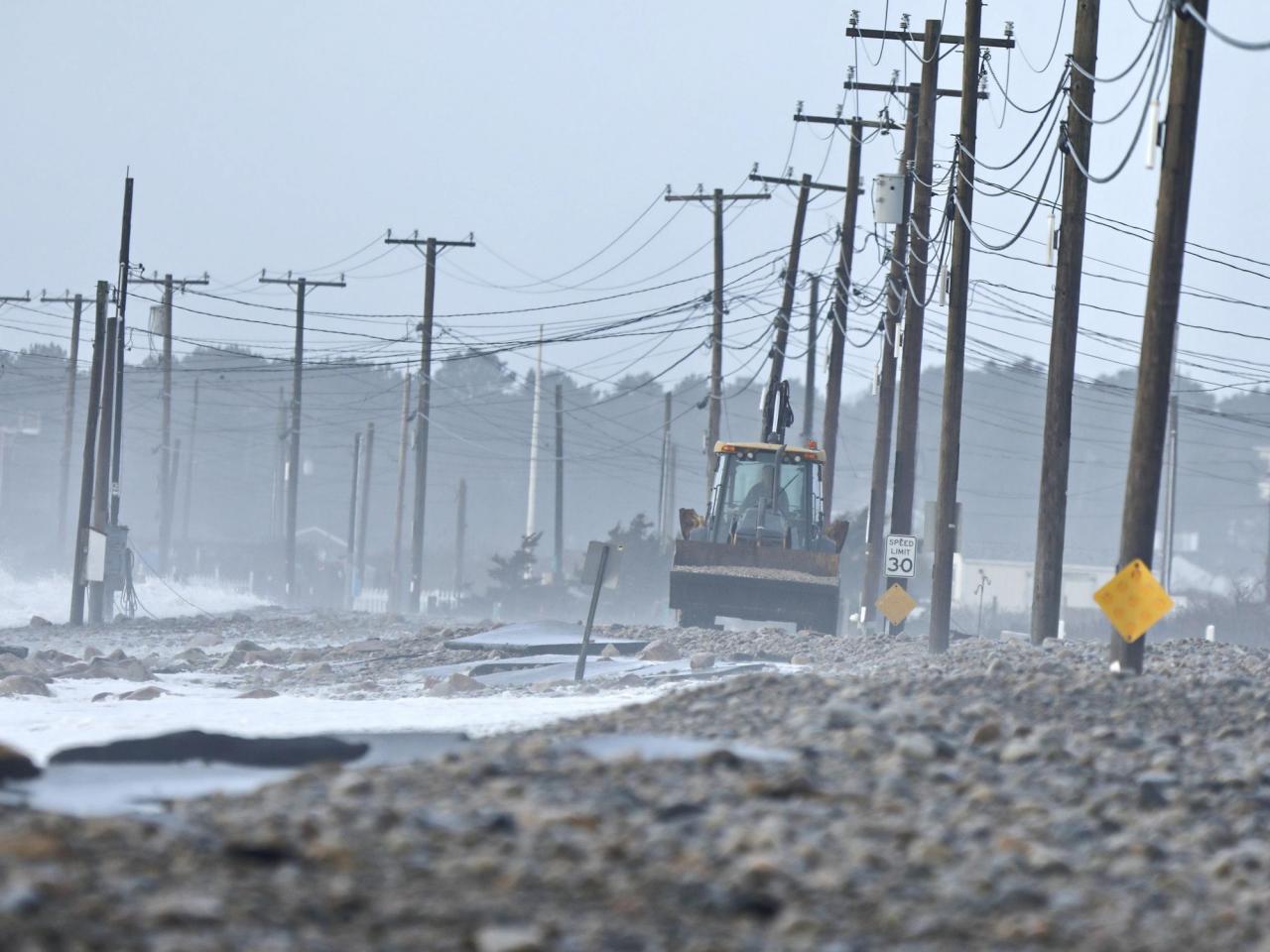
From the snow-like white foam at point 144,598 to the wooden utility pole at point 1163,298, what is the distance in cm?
3787

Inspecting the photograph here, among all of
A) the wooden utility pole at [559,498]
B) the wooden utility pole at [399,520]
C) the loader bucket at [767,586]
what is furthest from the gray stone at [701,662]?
the wooden utility pole at [559,498]

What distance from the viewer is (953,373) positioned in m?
27.2

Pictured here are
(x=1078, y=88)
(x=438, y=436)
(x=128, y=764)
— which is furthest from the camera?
(x=438, y=436)

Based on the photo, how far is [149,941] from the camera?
19.1 ft

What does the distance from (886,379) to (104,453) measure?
59.1 ft

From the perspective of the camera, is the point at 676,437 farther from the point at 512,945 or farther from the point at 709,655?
the point at 512,945

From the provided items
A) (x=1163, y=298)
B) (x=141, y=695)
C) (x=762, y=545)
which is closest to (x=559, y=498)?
(x=762, y=545)

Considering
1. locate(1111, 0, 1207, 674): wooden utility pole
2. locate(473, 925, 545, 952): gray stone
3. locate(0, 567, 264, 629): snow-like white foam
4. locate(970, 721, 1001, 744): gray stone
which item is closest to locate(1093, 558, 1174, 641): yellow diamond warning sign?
Answer: locate(1111, 0, 1207, 674): wooden utility pole

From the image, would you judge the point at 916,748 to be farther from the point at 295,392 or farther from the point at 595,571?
the point at 295,392

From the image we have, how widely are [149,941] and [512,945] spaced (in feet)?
3.72

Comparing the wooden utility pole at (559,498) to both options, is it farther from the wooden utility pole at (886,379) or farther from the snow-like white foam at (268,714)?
the snow-like white foam at (268,714)

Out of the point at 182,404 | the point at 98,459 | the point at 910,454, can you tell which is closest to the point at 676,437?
the point at 182,404

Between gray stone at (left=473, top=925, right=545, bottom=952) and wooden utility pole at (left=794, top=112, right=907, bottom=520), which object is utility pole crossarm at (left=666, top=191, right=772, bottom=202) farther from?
gray stone at (left=473, top=925, right=545, bottom=952)

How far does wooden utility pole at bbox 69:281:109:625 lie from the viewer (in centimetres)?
4212
